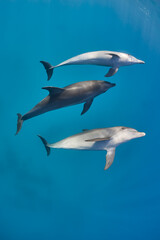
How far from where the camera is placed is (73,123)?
18.4ft

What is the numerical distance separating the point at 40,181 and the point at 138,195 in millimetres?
3428

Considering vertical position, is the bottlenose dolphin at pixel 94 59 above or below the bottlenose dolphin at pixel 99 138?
above

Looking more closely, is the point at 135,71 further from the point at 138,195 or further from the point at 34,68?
the point at 138,195

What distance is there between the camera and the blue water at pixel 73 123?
544 centimetres

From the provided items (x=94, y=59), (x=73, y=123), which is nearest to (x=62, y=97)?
(x=94, y=59)

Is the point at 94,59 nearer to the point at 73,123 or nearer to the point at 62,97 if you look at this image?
the point at 62,97

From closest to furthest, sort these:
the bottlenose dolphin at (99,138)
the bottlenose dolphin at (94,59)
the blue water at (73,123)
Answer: the bottlenose dolphin at (99,138) → the bottlenose dolphin at (94,59) → the blue water at (73,123)

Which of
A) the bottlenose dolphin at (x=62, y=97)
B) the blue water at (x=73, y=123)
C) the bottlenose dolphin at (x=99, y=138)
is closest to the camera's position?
the bottlenose dolphin at (x=62, y=97)

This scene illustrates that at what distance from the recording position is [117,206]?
21.7 feet

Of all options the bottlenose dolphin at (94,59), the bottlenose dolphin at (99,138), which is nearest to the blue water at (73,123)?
the bottlenose dolphin at (94,59)

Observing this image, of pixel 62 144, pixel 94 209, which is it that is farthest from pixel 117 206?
pixel 62 144

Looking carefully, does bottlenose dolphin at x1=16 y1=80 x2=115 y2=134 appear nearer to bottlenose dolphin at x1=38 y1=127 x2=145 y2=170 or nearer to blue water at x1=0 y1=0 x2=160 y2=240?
bottlenose dolphin at x1=38 y1=127 x2=145 y2=170

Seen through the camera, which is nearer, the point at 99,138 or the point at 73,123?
the point at 99,138

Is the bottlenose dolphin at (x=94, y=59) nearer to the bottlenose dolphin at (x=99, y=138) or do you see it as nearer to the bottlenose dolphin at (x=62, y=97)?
the bottlenose dolphin at (x=62, y=97)
